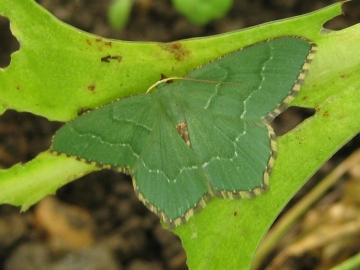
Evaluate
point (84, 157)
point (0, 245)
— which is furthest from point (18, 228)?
point (84, 157)

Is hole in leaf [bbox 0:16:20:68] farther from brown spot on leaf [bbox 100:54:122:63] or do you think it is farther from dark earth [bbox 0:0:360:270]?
brown spot on leaf [bbox 100:54:122:63]

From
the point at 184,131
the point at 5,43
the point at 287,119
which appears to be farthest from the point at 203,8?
the point at 5,43

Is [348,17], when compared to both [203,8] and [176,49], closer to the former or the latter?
[203,8]

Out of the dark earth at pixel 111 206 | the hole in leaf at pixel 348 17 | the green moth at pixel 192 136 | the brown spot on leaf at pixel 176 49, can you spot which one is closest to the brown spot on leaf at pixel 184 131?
the green moth at pixel 192 136

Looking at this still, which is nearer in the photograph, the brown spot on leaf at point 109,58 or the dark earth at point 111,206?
the brown spot on leaf at point 109,58

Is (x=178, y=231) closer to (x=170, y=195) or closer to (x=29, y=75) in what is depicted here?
(x=170, y=195)

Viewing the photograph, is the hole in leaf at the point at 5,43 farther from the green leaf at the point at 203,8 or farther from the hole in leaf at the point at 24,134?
the green leaf at the point at 203,8
